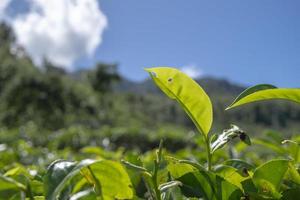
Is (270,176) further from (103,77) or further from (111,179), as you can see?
(103,77)

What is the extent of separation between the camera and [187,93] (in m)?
0.78

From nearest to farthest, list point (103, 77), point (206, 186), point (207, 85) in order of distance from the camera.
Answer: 1. point (206, 186)
2. point (103, 77)
3. point (207, 85)

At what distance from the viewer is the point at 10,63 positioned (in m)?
33.3

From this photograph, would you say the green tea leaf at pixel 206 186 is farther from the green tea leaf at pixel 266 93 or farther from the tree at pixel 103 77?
the tree at pixel 103 77

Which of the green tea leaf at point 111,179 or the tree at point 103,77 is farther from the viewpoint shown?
the tree at point 103,77

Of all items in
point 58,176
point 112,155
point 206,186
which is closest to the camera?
point 58,176

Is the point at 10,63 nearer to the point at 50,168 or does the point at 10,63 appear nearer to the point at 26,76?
the point at 26,76

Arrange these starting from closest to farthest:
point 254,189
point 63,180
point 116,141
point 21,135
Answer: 1. point 63,180
2. point 254,189
3. point 21,135
4. point 116,141

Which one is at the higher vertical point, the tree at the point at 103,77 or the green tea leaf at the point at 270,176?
the green tea leaf at the point at 270,176

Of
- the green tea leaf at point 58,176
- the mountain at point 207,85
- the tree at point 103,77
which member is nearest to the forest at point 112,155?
the green tea leaf at point 58,176

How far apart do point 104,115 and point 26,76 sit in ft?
18.2

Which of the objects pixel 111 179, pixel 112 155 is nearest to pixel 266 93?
pixel 111 179

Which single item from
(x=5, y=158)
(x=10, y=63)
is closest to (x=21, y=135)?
(x=5, y=158)

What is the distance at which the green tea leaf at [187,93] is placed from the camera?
0.76m
